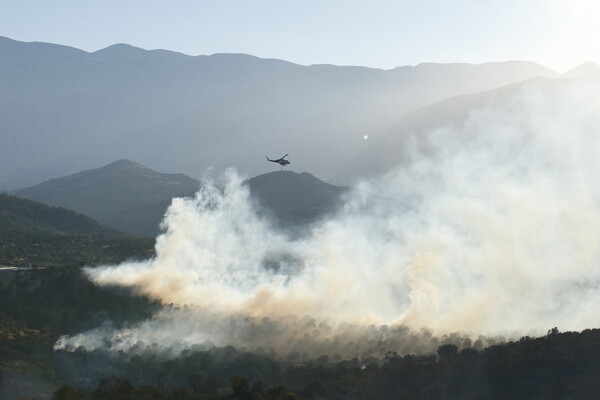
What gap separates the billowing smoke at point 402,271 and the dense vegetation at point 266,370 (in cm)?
573

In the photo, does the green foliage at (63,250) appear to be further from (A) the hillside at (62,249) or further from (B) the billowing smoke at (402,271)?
(B) the billowing smoke at (402,271)

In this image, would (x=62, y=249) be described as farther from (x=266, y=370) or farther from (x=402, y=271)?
(x=266, y=370)

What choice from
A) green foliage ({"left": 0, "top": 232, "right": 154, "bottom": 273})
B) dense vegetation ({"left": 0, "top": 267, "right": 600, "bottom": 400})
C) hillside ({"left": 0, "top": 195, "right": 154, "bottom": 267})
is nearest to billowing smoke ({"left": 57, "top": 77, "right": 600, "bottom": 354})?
dense vegetation ({"left": 0, "top": 267, "right": 600, "bottom": 400})

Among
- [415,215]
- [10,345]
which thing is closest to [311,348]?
[10,345]

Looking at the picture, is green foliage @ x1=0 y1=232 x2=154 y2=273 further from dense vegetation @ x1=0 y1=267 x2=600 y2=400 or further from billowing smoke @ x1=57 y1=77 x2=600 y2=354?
dense vegetation @ x1=0 y1=267 x2=600 y2=400

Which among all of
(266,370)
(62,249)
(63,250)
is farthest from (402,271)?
(62,249)

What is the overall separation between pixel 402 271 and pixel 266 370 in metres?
54.7

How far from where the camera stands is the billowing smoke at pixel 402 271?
88250mm

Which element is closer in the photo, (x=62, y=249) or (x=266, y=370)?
(x=266, y=370)

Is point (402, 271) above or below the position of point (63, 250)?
below

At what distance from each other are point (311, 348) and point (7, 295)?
4940 cm

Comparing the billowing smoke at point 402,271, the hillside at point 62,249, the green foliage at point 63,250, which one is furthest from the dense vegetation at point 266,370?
the hillside at point 62,249

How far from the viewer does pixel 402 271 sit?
121000 millimetres

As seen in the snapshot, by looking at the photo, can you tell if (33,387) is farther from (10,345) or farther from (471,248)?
(471,248)
